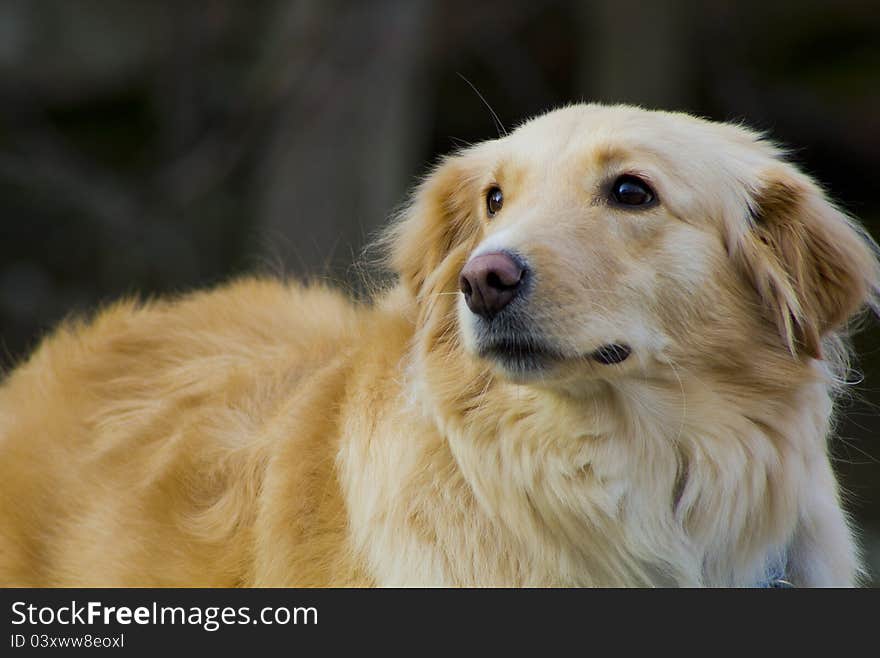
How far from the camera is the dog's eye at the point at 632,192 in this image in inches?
135

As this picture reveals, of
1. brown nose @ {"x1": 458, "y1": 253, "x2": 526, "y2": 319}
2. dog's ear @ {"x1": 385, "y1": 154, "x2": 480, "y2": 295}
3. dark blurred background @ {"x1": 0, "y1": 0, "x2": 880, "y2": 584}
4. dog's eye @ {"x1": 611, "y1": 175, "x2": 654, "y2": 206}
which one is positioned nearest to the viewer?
brown nose @ {"x1": 458, "y1": 253, "x2": 526, "y2": 319}

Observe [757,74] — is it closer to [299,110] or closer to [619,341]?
[299,110]

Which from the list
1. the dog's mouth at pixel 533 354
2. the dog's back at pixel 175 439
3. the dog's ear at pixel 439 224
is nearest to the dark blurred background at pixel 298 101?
the dog's back at pixel 175 439

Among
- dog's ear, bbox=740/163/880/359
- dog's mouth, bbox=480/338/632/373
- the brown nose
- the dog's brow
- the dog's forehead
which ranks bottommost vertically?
dog's mouth, bbox=480/338/632/373

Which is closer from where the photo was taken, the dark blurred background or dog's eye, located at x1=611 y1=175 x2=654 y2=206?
dog's eye, located at x1=611 y1=175 x2=654 y2=206

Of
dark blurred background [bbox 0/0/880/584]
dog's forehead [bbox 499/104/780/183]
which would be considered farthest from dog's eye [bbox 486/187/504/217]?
dark blurred background [bbox 0/0/880/584]

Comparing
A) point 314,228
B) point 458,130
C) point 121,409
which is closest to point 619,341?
point 121,409

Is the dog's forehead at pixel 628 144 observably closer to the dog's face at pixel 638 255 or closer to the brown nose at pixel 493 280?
the dog's face at pixel 638 255

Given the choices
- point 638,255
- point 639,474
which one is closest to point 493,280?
point 638,255

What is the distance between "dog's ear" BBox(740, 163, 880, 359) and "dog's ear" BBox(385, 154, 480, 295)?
829 mm

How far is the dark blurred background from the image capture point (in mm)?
10211

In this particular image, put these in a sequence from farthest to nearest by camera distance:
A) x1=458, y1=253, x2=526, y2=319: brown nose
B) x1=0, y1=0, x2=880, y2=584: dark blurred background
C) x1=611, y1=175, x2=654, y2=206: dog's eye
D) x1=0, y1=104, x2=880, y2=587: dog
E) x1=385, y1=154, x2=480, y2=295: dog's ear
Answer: x1=0, y1=0, x2=880, y2=584: dark blurred background
x1=385, y1=154, x2=480, y2=295: dog's ear
x1=611, y1=175, x2=654, y2=206: dog's eye
x1=0, y1=104, x2=880, y2=587: dog
x1=458, y1=253, x2=526, y2=319: brown nose

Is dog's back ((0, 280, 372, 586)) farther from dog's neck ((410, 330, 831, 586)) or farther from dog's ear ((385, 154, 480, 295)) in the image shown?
dog's neck ((410, 330, 831, 586))

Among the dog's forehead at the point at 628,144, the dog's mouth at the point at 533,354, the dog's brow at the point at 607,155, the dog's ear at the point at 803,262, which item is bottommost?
the dog's mouth at the point at 533,354
